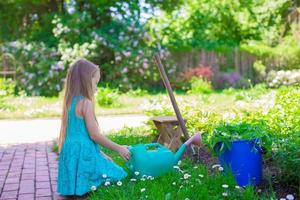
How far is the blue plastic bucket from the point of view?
3883 mm

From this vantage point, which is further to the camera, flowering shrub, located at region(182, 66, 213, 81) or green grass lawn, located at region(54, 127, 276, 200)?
flowering shrub, located at region(182, 66, 213, 81)

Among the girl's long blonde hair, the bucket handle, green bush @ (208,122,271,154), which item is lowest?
the bucket handle


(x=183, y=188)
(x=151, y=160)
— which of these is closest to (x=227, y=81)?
(x=151, y=160)

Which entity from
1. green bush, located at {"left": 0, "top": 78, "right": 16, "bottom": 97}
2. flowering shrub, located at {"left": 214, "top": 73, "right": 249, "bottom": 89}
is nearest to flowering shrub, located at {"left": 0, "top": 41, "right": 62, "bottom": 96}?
green bush, located at {"left": 0, "top": 78, "right": 16, "bottom": 97}

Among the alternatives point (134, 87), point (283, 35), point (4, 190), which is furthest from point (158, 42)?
point (4, 190)

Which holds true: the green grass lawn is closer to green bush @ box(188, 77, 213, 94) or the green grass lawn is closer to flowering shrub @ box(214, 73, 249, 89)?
green bush @ box(188, 77, 213, 94)

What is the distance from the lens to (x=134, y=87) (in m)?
15.0

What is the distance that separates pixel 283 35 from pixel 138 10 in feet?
28.7

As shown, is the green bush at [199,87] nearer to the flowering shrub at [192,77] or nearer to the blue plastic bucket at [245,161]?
the flowering shrub at [192,77]

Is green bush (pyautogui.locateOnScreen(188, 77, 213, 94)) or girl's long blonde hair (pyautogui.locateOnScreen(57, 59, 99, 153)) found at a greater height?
girl's long blonde hair (pyautogui.locateOnScreen(57, 59, 99, 153))

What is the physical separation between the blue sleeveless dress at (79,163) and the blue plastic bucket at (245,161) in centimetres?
94

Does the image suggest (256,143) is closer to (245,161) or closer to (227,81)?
(245,161)

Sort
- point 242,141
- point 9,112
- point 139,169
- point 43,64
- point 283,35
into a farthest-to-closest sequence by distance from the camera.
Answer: point 283,35 → point 43,64 → point 9,112 → point 139,169 → point 242,141

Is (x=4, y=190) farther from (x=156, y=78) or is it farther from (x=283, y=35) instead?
(x=283, y=35)
